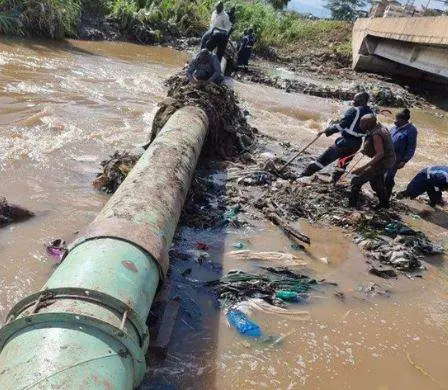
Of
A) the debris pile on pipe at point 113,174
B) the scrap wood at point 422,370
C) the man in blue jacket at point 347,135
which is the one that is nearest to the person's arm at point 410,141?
the man in blue jacket at point 347,135

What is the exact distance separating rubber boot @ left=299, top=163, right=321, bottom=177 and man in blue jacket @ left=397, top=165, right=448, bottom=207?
150 centimetres

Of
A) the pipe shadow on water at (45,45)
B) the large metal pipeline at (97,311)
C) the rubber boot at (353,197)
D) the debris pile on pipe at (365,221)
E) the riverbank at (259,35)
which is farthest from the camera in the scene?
the riverbank at (259,35)

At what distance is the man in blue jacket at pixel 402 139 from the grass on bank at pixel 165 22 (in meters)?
12.3

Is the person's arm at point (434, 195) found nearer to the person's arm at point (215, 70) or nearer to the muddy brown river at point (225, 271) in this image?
the muddy brown river at point (225, 271)

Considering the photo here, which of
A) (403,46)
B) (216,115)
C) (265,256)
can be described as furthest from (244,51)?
(265,256)

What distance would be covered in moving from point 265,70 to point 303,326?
650 inches

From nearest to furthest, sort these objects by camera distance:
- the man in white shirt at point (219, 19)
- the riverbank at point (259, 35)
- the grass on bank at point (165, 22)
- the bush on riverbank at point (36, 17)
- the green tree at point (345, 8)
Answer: the man in white shirt at point (219, 19) < the bush on riverbank at point (36, 17) < the grass on bank at point (165, 22) < the riverbank at point (259, 35) < the green tree at point (345, 8)

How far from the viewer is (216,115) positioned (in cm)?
812

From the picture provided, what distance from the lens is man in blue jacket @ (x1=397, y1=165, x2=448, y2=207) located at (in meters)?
7.36

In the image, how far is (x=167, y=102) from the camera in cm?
766

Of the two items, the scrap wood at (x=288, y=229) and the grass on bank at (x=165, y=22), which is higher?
the scrap wood at (x=288, y=229)

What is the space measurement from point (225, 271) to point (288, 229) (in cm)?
130

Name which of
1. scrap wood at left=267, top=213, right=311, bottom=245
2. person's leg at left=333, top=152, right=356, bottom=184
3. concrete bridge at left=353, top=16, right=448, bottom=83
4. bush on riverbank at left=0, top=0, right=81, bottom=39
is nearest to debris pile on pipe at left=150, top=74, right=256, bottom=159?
person's leg at left=333, top=152, right=356, bottom=184

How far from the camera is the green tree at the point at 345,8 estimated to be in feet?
165
